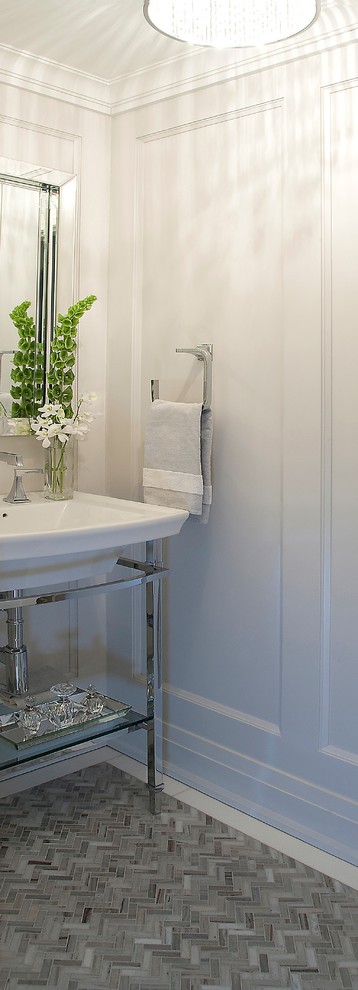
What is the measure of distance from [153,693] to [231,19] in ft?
5.77

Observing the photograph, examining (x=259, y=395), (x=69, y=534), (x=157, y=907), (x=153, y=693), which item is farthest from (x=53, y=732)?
(x=259, y=395)

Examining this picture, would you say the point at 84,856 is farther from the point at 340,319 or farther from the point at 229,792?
the point at 340,319

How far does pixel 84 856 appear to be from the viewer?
2139 mm

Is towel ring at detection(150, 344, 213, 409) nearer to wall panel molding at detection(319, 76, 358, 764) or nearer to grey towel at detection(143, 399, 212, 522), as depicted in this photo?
grey towel at detection(143, 399, 212, 522)

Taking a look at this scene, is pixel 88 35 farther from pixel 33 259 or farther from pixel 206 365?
pixel 206 365

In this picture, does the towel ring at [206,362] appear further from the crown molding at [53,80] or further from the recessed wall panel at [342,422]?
the crown molding at [53,80]

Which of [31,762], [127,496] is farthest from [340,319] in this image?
[31,762]

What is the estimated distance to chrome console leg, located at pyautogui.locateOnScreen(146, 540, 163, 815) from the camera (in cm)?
237

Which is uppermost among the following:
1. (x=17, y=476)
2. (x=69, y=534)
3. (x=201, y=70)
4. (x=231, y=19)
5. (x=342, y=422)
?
(x=201, y=70)

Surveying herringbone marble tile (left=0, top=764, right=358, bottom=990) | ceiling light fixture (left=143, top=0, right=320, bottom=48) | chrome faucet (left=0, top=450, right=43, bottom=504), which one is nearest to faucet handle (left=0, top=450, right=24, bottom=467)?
chrome faucet (left=0, top=450, right=43, bottom=504)

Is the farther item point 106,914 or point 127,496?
point 127,496

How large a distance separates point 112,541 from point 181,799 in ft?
3.11

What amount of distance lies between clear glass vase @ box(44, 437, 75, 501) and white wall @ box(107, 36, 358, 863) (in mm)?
277

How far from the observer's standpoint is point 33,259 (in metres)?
2.50
